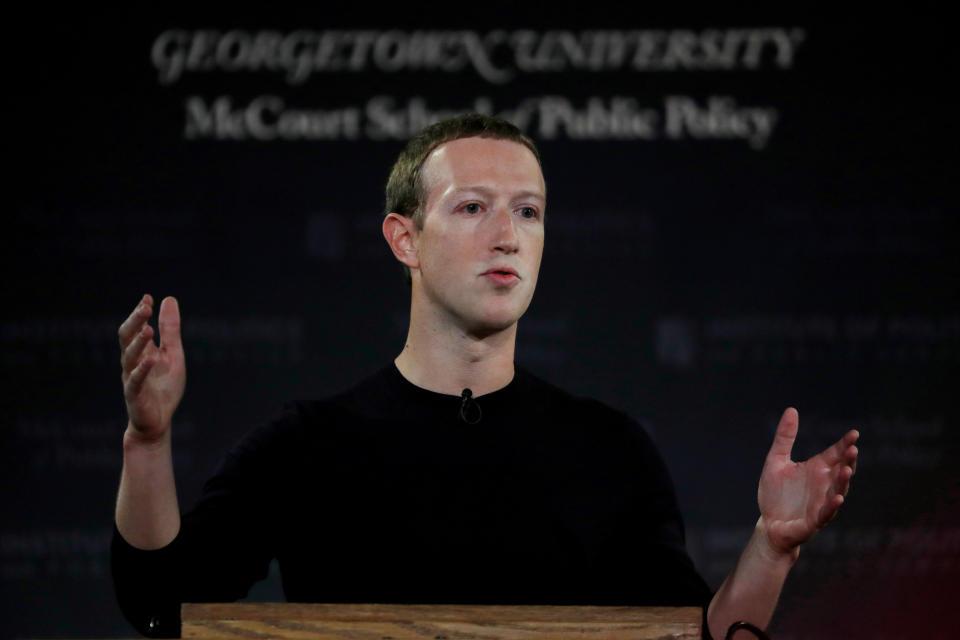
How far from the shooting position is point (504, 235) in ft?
6.83

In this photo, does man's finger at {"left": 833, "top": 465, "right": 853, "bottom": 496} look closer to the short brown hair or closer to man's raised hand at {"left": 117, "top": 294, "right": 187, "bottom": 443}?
the short brown hair

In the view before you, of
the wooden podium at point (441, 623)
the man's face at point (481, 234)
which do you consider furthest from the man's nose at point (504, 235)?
the wooden podium at point (441, 623)

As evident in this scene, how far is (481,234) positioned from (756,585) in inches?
27.1

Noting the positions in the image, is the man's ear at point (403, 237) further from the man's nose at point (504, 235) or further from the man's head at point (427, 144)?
the man's nose at point (504, 235)

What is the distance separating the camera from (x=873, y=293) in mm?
3963

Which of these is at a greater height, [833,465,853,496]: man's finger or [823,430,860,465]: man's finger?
[823,430,860,465]: man's finger

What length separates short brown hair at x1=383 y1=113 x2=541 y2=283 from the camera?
2227 millimetres

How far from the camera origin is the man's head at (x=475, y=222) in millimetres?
2088

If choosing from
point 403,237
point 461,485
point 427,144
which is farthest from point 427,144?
point 461,485

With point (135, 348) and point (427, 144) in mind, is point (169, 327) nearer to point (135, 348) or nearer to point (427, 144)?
point (135, 348)

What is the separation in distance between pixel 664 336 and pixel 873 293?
0.64 m

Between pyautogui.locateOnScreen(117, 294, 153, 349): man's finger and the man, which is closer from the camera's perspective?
pyautogui.locateOnScreen(117, 294, 153, 349): man's finger

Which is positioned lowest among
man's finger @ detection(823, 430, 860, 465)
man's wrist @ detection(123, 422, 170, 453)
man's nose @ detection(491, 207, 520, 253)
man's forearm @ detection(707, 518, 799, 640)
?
man's forearm @ detection(707, 518, 799, 640)

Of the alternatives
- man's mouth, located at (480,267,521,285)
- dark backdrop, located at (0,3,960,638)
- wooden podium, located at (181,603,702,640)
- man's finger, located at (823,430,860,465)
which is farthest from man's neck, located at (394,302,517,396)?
dark backdrop, located at (0,3,960,638)
